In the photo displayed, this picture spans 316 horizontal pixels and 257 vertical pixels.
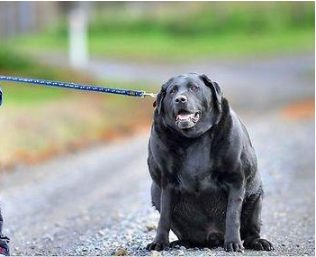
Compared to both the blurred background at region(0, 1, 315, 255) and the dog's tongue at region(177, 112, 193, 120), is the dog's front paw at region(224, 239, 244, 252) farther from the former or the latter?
the dog's tongue at region(177, 112, 193, 120)

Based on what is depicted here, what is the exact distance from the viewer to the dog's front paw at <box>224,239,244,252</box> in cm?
852

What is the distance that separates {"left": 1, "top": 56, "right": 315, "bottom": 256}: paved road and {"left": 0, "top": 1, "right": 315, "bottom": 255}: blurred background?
1.2 inches

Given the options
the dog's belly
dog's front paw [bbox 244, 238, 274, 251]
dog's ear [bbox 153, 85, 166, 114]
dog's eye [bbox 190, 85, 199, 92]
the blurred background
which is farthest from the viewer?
the blurred background

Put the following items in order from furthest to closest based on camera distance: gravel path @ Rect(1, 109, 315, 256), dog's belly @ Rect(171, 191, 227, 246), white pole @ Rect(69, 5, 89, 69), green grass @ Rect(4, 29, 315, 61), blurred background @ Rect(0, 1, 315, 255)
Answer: green grass @ Rect(4, 29, 315, 61), white pole @ Rect(69, 5, 89, 69), blurred background @ Rect(0, 1, 315, 255), gravel path @ Rect(1, 109, 315, 256), dog's belly @ Rect(171, 191, 227, 246)

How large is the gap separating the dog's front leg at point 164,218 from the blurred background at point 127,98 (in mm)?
317

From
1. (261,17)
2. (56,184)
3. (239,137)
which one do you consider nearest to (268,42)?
(261,17)

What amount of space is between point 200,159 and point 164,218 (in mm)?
620

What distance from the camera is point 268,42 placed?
48531 mm

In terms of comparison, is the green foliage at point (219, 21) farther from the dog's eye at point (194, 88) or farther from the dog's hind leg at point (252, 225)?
the dog's eye at point (194, 88)

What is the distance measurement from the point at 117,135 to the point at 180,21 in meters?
31.5

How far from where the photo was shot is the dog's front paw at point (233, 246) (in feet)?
28.0

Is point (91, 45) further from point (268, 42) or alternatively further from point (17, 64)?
point (17, 64)

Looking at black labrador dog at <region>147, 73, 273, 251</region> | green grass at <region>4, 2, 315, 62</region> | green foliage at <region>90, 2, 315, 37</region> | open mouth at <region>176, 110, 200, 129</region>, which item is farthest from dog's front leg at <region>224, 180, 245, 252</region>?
green foliage at <region>90, 2, 315, 37</region>

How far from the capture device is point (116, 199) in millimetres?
14695
